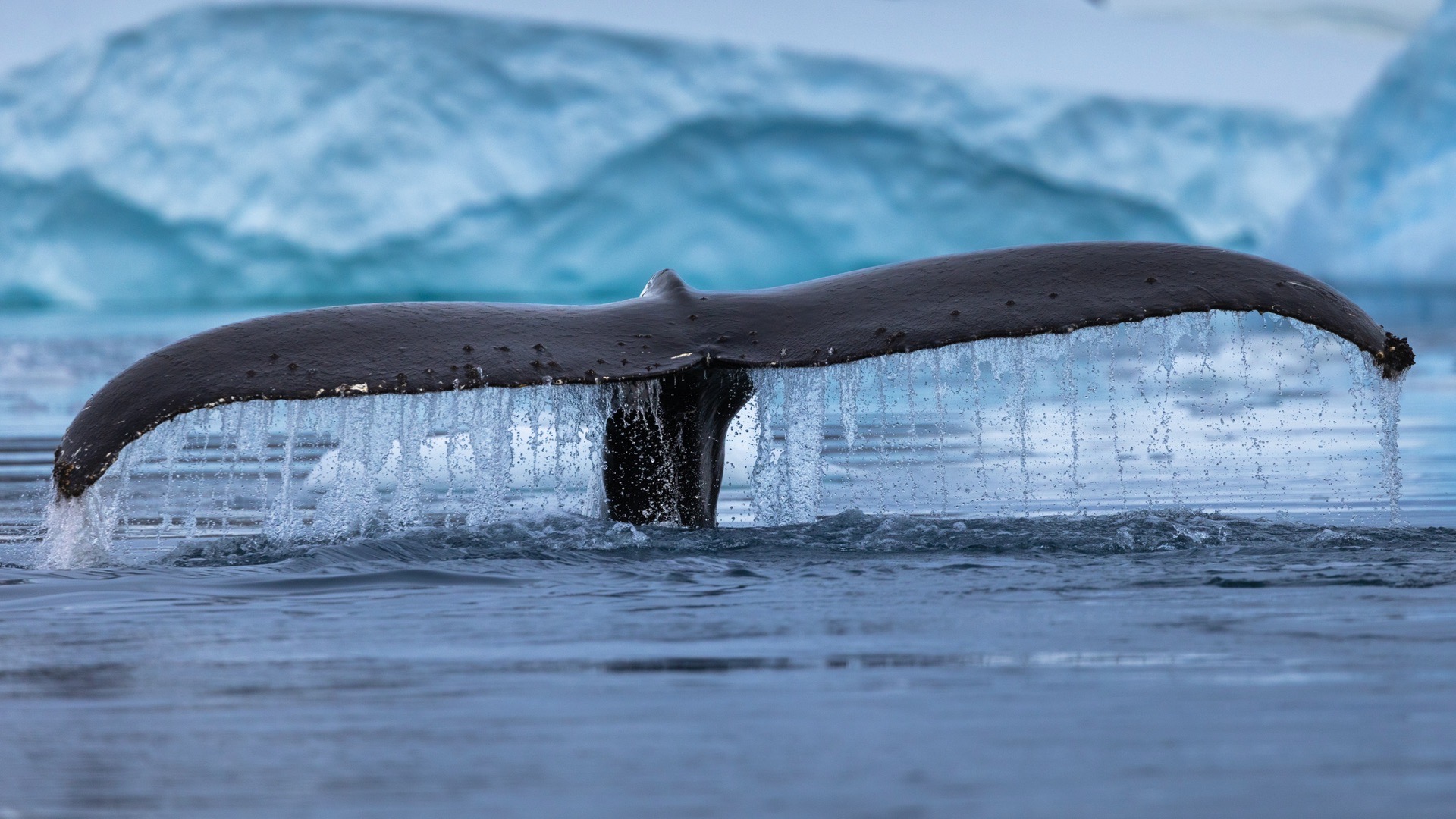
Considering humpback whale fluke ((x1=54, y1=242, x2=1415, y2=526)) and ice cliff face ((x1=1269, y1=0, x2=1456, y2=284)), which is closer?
humpback whale fluke ((x1=54, y1=242, x2=1415, y2=526))

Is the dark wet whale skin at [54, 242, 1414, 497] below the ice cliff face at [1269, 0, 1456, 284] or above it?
below

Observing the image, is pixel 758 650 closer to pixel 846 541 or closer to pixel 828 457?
pixel 846 541

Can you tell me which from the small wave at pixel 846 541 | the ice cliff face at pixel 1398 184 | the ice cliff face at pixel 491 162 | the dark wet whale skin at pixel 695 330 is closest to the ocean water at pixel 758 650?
the small wave at pixel 846 541

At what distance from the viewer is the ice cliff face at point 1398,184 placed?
33.2 m

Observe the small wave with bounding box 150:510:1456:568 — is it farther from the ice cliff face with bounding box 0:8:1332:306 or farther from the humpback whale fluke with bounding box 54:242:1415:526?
the ice cliff face with bounding box 0:8:1332:306

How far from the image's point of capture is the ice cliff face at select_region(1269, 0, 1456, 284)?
33250 mm

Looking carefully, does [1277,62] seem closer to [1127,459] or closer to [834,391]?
[834,391]

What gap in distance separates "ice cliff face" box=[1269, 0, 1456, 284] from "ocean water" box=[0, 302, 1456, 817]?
27.1 meters

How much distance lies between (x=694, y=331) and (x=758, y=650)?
4.27 ft

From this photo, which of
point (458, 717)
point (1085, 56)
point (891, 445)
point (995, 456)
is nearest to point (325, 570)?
point (458, 717)

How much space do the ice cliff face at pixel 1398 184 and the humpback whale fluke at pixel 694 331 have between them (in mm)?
30630

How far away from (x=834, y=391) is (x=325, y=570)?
10.5 m

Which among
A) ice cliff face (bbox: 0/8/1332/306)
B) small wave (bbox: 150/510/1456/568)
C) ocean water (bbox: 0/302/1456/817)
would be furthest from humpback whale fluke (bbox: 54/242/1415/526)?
ice cliff face (bbox: 0/8/1332/306)

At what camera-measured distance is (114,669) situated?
157 inches
